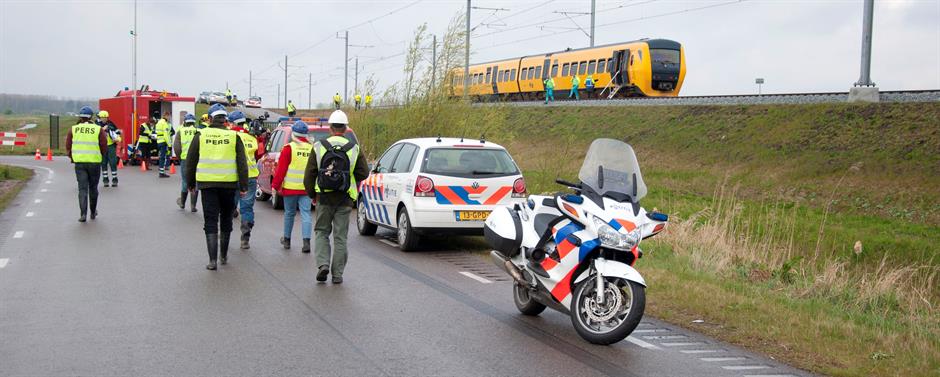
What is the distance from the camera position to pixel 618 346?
24.2 feet

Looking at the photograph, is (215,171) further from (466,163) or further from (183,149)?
(183,149)

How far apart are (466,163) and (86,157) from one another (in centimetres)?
689

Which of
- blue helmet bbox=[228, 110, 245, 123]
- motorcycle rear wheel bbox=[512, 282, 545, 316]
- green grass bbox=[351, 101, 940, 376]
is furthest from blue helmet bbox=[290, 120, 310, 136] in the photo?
green grass bbox=[351, 101, 940, 376]

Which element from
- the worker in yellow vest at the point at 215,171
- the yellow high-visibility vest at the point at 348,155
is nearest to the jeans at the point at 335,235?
the yellow high-visibility vest at the point at 348,155

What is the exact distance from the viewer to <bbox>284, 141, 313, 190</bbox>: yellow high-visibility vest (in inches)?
481

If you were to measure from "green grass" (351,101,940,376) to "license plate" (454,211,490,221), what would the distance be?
2217mm

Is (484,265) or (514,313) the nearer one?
(514,313)

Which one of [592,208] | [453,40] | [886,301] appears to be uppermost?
[453,40]

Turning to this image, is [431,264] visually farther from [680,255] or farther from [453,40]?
[453,40]

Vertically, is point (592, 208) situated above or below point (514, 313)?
above

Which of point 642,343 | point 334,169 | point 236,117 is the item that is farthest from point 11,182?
point 642,343

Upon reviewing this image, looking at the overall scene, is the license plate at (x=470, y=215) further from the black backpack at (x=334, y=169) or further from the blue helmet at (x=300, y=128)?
the black backpack at (x=334, y=169)

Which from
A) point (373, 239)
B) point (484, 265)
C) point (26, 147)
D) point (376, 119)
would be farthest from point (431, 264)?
point (26, 147)

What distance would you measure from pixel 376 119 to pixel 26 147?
28.0 m
